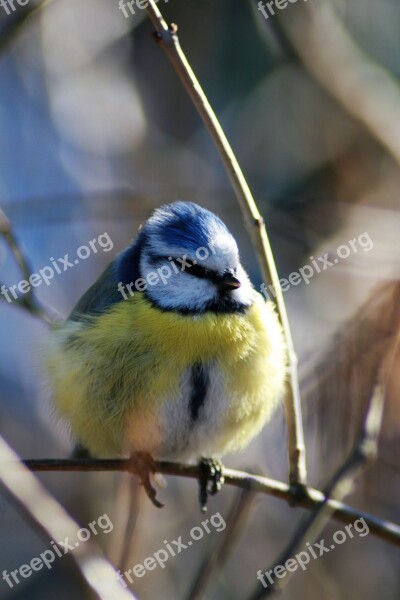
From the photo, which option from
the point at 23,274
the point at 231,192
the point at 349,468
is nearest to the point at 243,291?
the point at 23,274

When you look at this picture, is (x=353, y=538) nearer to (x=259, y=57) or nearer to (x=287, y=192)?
(x=287, y=192)

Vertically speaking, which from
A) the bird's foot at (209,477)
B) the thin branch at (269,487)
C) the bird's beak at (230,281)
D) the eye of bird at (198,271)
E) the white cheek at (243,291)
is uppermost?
the eye of bird at (198,271)

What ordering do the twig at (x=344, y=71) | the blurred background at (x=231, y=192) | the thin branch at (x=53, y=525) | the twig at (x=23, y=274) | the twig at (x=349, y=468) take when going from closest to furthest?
the thin branch at (x=53, y=525), the twig at (x=349, y=468), the twig at (x=23, y=274), the blurred background at (x=231, y=192), the twig at (x=344, y=71)

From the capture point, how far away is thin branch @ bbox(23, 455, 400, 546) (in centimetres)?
224

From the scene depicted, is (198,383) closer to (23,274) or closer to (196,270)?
(196,270)

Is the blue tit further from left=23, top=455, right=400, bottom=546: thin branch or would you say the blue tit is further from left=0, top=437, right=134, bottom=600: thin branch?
left=0, top=437, right=134, bottom=600: thin branch

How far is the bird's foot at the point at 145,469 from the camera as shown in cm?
275

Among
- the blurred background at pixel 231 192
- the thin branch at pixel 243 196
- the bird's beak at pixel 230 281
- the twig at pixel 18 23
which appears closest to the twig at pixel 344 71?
the blurred background at pixel 231 192

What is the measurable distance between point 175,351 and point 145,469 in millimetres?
447

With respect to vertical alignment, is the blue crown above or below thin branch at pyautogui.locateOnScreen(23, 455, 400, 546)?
above

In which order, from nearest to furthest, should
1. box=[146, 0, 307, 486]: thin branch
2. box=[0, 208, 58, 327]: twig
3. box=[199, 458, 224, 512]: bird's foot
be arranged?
1. box=[146, 0, 307, 486]: thin branch
2. box=[0, 208, 58, 327]: twig
3. box=[199, 458, 224, 512]: bird's foot

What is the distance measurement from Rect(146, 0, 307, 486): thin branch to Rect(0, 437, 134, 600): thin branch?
99 cm

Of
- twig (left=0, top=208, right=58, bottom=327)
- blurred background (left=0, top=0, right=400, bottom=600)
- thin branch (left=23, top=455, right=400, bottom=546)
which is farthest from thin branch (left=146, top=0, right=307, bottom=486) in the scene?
twig (left=0, top=208, right=58, bottom=327)

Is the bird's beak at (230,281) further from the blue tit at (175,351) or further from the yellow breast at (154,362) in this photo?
the yellow breast at (154,362)
